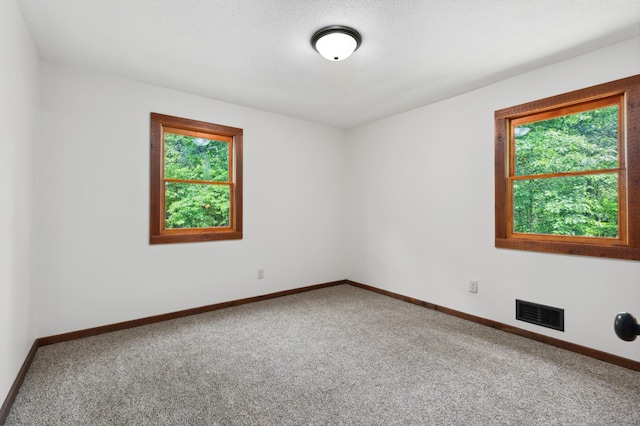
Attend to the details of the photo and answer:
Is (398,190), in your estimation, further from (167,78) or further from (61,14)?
(61,14)

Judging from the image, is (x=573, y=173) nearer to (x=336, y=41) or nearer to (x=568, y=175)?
(x=568, y=175)

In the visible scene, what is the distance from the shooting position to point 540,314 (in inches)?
111

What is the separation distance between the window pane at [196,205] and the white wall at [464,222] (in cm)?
202

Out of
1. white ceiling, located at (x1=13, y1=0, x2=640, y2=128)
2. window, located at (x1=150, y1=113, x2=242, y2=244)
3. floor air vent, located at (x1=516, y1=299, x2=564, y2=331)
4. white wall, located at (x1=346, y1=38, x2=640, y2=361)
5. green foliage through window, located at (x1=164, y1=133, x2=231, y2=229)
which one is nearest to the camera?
white ceiling, located at (x1=13, y1=0, x2=640, y2=128)

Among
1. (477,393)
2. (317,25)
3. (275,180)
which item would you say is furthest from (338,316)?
(317,25)

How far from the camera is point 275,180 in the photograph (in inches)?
167

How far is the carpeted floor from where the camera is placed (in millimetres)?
1788

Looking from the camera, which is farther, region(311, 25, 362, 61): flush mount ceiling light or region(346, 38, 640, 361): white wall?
region(346, 38, 640, 361): white wall

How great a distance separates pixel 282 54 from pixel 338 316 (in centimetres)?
268

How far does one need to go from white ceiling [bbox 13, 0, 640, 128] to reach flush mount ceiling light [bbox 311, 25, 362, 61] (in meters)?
0.06

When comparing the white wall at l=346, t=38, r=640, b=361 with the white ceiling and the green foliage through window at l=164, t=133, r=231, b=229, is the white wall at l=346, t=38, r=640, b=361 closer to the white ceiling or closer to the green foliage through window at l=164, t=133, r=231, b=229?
the white ceiling

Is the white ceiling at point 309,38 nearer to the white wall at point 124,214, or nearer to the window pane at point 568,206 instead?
the white wall at point 124,214

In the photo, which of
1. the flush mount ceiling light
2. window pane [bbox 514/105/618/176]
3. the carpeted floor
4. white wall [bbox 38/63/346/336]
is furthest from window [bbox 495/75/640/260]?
white wall [bbox 38/63/346/336]

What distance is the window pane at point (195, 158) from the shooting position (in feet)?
11.4
